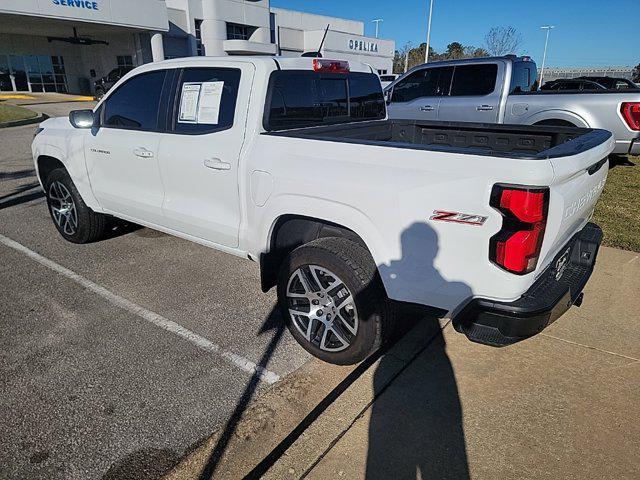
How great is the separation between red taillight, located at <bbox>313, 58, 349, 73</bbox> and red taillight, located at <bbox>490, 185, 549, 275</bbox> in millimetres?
1991

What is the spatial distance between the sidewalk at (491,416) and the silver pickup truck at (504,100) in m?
5.03

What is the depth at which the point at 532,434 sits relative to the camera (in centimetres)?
238

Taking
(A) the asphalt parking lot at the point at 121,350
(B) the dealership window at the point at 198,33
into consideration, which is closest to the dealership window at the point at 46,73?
(B) the dealership window at the point at 198,33

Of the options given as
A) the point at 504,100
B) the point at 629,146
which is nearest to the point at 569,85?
the point at 504,100

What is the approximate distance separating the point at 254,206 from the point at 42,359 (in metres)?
1.74

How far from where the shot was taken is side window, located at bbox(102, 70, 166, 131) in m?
3.74

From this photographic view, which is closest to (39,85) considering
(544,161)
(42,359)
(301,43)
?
(301,43)

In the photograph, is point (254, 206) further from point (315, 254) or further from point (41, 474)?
point (41, 474)

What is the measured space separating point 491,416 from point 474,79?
275 inches

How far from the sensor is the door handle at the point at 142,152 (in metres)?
3.71

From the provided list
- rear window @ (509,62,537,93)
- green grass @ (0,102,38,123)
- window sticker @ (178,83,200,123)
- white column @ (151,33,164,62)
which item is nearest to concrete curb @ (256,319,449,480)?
window sticker @ (178,83,200,123)

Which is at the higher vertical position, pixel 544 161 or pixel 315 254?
pixel 544 161

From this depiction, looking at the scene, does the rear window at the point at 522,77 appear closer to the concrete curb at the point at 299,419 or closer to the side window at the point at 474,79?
the side window at the point at 474,79

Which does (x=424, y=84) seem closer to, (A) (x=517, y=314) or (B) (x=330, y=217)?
(B) (x=330, y=217)
